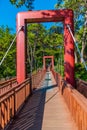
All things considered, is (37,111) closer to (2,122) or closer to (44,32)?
(2,122)

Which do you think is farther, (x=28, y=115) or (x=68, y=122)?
(x=28, y=115)

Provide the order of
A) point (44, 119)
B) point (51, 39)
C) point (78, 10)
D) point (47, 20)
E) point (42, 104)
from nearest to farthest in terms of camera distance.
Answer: point (44, 119) < point (42, 104) < point (47, 20) < point (78, 10) < point (51, 39)

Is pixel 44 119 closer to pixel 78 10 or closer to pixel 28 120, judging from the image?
pixel 28 120

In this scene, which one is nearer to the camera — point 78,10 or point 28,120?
point 28,120

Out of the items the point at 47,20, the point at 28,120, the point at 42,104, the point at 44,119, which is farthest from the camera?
the point at 47,20

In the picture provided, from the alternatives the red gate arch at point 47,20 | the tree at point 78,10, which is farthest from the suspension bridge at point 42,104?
the tree at point 78,10

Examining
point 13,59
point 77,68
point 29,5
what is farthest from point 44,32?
point 29,5

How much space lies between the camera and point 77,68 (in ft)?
105

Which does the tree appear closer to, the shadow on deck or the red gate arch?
the red gate arch

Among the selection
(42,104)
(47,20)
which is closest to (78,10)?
(47,20)

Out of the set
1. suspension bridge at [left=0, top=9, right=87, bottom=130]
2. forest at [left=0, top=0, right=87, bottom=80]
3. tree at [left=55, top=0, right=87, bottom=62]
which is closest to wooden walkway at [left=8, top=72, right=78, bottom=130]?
suspension bridge at [left=0, top=9, right=87, bottom=130]

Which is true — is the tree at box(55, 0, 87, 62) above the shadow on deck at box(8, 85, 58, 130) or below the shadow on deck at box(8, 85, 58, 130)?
above

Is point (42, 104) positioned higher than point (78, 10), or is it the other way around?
point (78, 10)

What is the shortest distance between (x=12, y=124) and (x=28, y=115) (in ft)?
5.22
